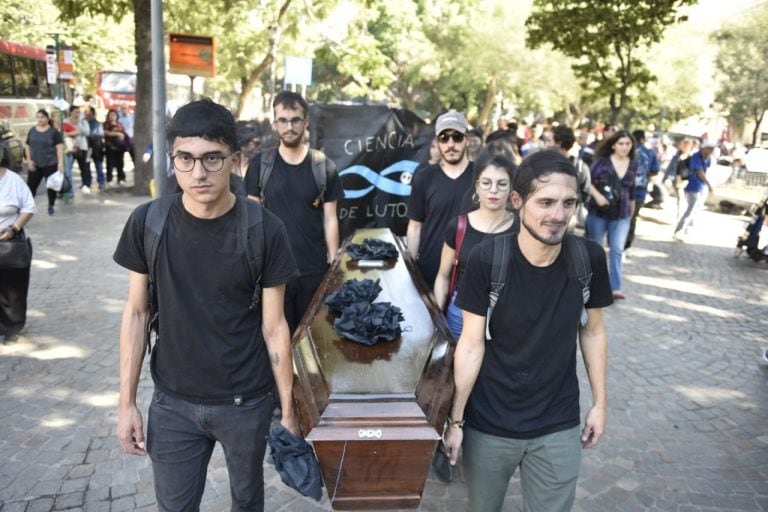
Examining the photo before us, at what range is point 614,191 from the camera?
678 centimetres

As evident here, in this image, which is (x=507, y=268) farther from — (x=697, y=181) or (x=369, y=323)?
(x=697, y=181)

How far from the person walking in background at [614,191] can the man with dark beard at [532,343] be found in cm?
466

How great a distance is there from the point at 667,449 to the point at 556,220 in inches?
103

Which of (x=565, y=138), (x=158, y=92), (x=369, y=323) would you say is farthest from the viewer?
(x=565, y=138)

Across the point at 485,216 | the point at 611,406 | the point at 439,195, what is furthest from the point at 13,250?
the point at 611,406

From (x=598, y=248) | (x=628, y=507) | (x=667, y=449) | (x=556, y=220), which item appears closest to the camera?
(x=556, y=220)

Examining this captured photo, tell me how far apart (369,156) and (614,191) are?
2.73 meters

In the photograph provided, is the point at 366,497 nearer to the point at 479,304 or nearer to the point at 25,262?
the point at 479,304

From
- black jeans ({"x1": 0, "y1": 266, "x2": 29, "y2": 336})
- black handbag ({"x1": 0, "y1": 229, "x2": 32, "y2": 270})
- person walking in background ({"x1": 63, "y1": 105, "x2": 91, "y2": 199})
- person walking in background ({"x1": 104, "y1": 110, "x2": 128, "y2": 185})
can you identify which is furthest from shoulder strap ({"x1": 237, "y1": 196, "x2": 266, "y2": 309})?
person walking in background ({"x1": 104, "y1": 110, "x2": 128, "y2": 185})

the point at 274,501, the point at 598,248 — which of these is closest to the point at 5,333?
the point at 274,501

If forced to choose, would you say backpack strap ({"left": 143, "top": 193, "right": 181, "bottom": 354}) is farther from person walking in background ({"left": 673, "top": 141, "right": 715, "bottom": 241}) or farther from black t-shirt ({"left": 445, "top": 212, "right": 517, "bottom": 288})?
person walking in background ({"left": 673, "top": 141, "right": 715, "bottom": 241})

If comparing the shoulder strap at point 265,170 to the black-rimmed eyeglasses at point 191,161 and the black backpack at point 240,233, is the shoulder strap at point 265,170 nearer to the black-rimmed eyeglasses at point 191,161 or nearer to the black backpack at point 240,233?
the black backpack at point 240,233

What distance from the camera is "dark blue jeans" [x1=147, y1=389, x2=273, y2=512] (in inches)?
91.9

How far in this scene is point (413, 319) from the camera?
3.23 m
